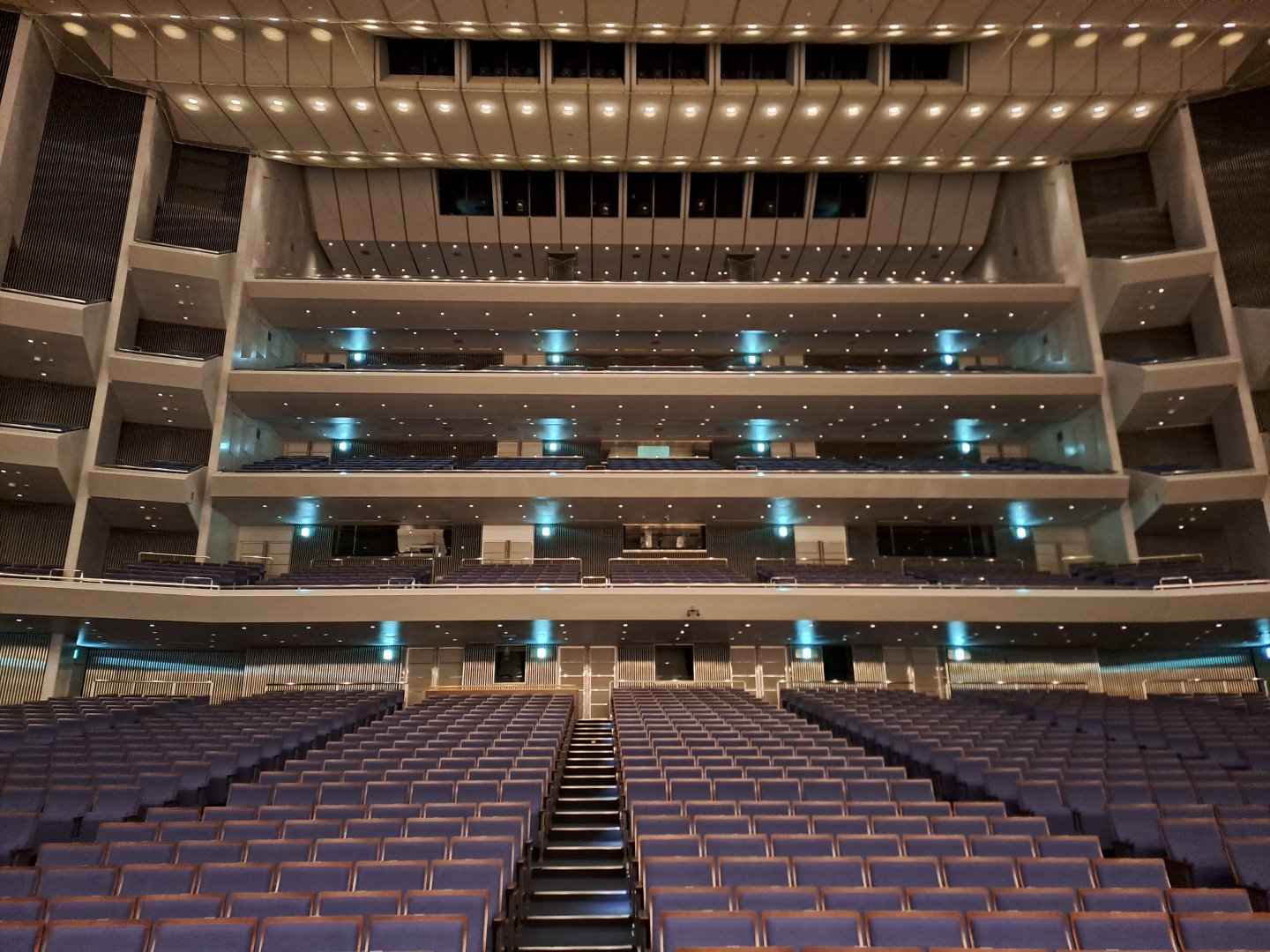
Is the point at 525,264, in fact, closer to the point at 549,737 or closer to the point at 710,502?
the point at 710,502

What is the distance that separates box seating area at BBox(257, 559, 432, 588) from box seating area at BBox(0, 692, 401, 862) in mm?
3550

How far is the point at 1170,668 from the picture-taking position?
18.0m

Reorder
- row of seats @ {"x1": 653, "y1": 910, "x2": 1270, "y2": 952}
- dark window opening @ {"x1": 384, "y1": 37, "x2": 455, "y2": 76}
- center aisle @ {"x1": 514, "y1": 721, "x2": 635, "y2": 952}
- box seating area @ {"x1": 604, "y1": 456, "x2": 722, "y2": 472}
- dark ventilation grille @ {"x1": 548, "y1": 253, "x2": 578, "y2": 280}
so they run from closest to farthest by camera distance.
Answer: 1. row of seats @ {"x1": 653, "y1": 910, "x2": 1270, "y2": 952}
2. center aisle @ {"x1": 514, "y1": 721, "x2": 635, "y2": 952}
3. dark window opening @ {"x1": 384, "y1": 37, "x2": 455, "y2": 76}
4. box seating area @ {"x1": 604, "y1": 456, "x2": 722, "y2": 472}
5. dark ventilation grille @ {"x1": 548, "y1": 253, "x2": 578, "y2": 280}

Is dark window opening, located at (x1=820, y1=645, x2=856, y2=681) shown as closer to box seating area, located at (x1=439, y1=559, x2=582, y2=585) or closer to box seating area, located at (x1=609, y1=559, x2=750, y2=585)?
box seating area, located at (x1=609, y1=559, x2=750, y2=585)

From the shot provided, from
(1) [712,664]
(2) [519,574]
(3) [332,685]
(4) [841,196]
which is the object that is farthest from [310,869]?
(4) [841,196]

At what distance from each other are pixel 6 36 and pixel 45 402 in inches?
277

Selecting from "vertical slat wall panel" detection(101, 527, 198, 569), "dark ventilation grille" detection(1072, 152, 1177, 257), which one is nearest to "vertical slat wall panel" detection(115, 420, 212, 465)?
"vertical slat wall panel" detection(101, 527, 198, 569)

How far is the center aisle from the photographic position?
15.0 feet

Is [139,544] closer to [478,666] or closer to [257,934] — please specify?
[478,666]

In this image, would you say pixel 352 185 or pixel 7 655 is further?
pixel 352 185

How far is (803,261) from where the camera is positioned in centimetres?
2275

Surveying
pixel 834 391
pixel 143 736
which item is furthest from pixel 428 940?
pixel 834 391

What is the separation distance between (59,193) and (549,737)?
1614cm

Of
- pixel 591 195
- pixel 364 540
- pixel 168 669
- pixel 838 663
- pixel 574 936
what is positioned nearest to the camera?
pixel 574 936
